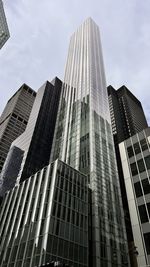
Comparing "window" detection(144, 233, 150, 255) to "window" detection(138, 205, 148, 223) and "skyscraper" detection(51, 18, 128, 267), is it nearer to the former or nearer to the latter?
"window" detection(138, 205, 148, 223)

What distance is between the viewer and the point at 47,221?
139 ft

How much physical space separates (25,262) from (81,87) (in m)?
79.5

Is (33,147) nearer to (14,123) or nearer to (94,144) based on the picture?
(94,144)

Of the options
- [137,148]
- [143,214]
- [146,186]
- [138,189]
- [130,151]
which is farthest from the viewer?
[130,151]

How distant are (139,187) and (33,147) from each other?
71.8 meters

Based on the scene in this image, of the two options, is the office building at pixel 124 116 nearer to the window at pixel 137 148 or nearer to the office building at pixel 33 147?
the office building at pixel 33 147

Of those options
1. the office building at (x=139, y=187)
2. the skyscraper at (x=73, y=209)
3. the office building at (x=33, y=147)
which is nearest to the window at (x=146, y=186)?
the office building at (x=139, y=187)

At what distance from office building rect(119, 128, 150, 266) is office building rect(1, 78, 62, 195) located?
5374 cm

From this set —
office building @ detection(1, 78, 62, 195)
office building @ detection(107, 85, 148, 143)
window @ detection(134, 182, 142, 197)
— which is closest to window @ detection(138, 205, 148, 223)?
window @ detection(134, 182, 142, 197)

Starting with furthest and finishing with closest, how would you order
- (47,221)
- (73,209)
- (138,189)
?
(73,209) → (47,221) → (138,189)

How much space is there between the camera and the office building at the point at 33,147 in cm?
9006

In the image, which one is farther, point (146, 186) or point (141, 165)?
point (141, 165)

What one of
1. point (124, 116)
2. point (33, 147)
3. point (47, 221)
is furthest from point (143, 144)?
point (124, 116)

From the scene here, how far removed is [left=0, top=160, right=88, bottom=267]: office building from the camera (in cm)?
4009
